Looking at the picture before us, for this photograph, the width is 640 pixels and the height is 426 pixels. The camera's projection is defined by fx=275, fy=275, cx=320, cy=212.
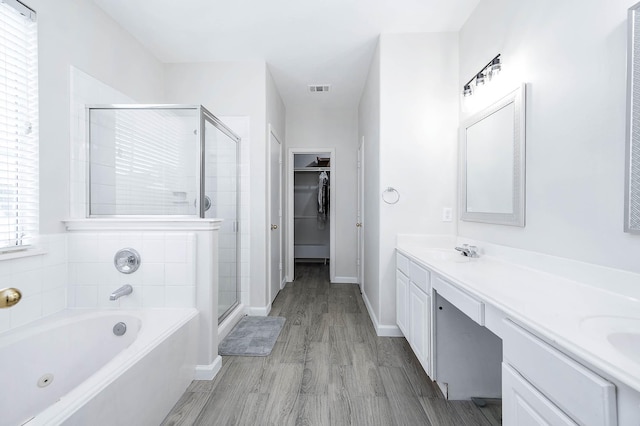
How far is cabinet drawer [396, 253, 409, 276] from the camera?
82.9 inches

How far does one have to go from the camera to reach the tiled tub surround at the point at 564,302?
0.62 metres

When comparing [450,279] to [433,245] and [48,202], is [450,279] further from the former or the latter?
[48,202]

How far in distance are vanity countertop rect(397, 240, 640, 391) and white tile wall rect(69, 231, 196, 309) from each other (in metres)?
1.58

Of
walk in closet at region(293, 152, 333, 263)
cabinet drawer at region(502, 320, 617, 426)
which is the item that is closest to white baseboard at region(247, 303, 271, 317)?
cabinet drawer at region(502, 320, 617, 426)

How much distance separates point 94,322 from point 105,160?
46.0 inches

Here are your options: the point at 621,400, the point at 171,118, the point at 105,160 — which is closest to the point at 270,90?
the point at 171,118

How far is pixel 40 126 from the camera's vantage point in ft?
5.52

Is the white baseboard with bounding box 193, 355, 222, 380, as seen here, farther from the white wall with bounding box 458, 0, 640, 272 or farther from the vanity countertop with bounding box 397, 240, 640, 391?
the white wall with bounding box 458, 0, 640, 272

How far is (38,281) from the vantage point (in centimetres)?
167

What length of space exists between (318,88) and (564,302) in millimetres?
3359

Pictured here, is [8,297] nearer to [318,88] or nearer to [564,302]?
[564,302]

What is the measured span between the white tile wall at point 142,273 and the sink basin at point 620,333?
1.95 metres

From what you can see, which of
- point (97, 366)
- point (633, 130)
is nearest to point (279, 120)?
point (97, 366)

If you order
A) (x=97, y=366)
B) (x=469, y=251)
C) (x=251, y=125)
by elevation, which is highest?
(x=251, y=125)
